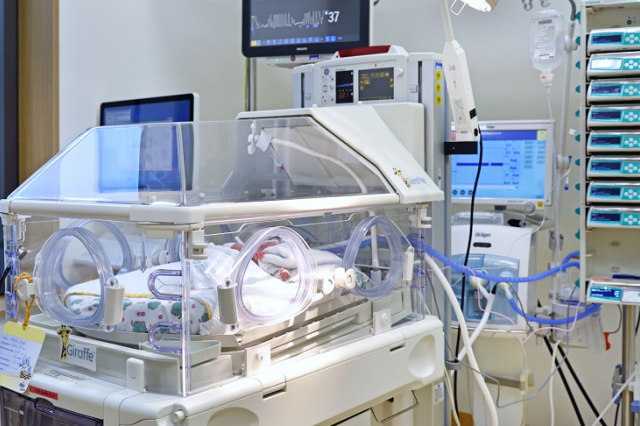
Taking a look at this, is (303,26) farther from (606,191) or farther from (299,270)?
(299,270)

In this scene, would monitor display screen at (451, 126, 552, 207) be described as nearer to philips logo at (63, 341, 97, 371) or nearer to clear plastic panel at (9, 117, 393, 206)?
clear plastic panel at (9, 117, 393, 206)

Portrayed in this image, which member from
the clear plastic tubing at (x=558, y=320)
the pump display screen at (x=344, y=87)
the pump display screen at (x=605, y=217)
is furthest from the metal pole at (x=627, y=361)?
the pump display screen at (x=344, y=87)

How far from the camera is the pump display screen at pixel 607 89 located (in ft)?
5.68

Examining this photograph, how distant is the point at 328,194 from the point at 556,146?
5.15 ft

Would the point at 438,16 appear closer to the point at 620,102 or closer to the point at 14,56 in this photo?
the point at 620,102

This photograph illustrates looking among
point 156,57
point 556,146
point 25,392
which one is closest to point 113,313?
point 25,392

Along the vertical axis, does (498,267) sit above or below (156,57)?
below

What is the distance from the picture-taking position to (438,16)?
293 cm

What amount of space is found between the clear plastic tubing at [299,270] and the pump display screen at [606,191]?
99 cm

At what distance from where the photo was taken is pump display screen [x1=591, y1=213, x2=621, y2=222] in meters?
1.75

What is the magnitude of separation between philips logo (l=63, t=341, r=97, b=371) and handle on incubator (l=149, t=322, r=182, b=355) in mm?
142

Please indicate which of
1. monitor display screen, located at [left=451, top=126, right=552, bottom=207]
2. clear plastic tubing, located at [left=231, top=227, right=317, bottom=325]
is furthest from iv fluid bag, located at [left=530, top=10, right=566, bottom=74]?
clear plastic tubing, located at [left=231, top=227, right=317, bottom=325]

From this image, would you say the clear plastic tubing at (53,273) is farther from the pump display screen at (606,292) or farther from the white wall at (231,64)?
the pump display screen at (606,292)

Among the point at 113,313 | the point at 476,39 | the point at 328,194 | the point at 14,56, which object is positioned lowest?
the point at 113,313
